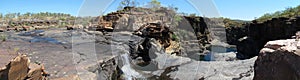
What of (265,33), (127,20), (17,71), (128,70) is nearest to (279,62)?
(17,71)

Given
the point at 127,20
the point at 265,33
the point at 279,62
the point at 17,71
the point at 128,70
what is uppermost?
the point at 127,20

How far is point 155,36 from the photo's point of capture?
47.9 feet

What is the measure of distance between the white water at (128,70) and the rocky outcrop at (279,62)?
437cm

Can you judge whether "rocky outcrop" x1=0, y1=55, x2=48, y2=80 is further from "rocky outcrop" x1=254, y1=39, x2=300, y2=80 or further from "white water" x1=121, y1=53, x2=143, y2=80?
"white water" x1=121, y1=53, x2=143, y2=80

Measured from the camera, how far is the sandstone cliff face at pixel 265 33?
27.6 meters

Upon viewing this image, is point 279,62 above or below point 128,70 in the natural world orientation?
above

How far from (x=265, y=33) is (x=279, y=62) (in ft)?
101

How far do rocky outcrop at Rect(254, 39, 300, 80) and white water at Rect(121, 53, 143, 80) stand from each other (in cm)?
437

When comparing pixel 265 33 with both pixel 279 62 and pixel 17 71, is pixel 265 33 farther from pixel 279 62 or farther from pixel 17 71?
pixel 17 71

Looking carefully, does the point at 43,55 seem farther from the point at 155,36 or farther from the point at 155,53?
the point at 155,36

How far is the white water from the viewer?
8.95 metres

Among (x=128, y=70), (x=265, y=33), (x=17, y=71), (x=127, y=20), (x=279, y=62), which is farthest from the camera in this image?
(x=265, y=33)

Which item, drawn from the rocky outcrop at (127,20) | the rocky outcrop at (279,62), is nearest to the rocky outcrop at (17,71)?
the rocky outcrop at (279,62)

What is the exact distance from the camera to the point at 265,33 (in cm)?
3322
